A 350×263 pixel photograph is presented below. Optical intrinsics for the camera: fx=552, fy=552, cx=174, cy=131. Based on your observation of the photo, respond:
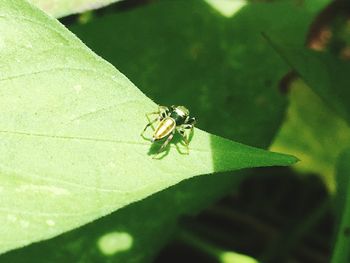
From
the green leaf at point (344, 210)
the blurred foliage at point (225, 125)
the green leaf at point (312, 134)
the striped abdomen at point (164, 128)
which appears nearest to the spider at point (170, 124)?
the striped abdomen at point (164, 128)

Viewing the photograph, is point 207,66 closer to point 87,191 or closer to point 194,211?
point 194,211

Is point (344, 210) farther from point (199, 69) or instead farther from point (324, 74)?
point (199, 69)

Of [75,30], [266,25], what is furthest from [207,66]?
[75,30]

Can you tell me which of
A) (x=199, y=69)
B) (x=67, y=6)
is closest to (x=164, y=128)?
(x=67, y=6)

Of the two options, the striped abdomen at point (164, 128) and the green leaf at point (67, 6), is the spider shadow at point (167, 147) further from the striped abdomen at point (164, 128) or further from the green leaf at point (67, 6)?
the green leaf at point (67, 6)

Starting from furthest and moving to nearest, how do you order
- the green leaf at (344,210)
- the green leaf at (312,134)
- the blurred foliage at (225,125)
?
the green leaf at (312,134), the blurred foliage at (225,125), the green leaf at (344,210)

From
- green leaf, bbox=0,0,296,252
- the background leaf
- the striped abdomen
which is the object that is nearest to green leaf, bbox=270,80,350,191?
the background leaf
